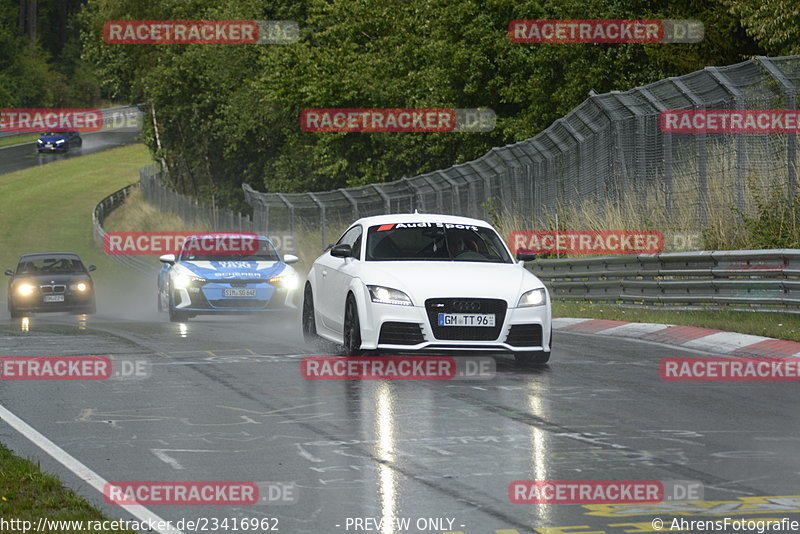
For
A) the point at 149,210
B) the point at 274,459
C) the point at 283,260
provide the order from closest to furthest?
the point at 274,459
the point at 283,260
the point at 149,210

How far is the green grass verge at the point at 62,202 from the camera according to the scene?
58.1 metres

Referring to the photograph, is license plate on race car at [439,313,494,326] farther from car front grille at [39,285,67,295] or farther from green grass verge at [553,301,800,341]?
car front grille at [39,285,67,295]

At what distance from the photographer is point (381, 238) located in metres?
14.3

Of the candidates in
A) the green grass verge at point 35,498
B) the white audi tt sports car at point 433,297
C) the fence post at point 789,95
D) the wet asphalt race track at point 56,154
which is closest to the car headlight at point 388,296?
the white audi tt sports car at point 433,297

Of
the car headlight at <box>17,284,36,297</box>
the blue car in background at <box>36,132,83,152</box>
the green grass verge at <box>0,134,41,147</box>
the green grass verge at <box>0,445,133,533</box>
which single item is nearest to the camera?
the green grass verge at <box>0,445,133,533</box>

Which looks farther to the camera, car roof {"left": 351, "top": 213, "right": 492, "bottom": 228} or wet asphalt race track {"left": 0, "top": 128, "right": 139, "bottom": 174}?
wet asphalt race track {"left": 0, "top": 128, "right": 139, "bottom": 174}

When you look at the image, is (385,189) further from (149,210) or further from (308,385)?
(149,210)

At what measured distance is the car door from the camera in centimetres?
1392

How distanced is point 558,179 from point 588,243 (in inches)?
84.0

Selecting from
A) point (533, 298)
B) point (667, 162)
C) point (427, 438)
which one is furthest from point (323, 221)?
point (427, 438)

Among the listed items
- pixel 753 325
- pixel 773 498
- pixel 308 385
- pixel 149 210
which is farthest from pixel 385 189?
pixel 149 210
